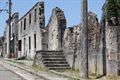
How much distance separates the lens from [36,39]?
119 ft

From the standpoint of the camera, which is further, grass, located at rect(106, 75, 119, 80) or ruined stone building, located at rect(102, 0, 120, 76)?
ruined stone building, located at rect(102, 0, 120, 76)

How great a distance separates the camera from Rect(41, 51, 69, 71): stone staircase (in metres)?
23.6

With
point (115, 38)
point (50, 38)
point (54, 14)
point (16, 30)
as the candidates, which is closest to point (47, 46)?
point (50, 38)

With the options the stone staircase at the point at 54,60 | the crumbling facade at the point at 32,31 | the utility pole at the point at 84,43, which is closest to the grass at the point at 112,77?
the utility pole at the point at 84,43

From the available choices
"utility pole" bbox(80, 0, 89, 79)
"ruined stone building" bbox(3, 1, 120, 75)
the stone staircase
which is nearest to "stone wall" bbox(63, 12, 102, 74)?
"ruined stone building" bbox(3, 1, 120, 75)

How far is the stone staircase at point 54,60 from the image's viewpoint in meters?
Answer: 23.6

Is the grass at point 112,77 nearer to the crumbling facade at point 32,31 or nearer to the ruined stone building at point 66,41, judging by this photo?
the ruined stone building at point 66,41

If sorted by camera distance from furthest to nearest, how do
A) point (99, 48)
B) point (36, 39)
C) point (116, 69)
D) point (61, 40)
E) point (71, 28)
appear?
1. point (36, 39)
2. point (61, 40)
3. point (71, 28)
4. point (99, 48)
5. point (116, 69)

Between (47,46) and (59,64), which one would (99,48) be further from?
(47,46)

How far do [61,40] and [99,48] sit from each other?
33.7 feet

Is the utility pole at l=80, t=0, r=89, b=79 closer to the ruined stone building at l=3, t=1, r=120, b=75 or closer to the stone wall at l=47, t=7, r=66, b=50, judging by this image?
the ruined stone building at l=3, t=1, r=120, b=75

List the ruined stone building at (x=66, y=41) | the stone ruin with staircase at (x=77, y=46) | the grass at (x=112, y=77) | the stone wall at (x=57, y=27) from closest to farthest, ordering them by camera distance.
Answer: the grass at (x=112, y=77) → the stone ruin with staircase at (x=77, y=46) → the ruined stone building at (x=66, y=41) → the stone wall at (x=57, y=27)

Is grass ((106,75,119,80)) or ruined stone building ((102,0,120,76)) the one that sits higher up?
ruined stone building ((102,0,120,76))

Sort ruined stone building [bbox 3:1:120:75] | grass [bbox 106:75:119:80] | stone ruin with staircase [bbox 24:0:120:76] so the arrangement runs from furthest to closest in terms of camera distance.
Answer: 1. ruined stone building [bbox 3:1:120:75]
2. stone ruin with staircase [bbox 24:0:120:76]
3. grass [bbox 106:75:119:80]
